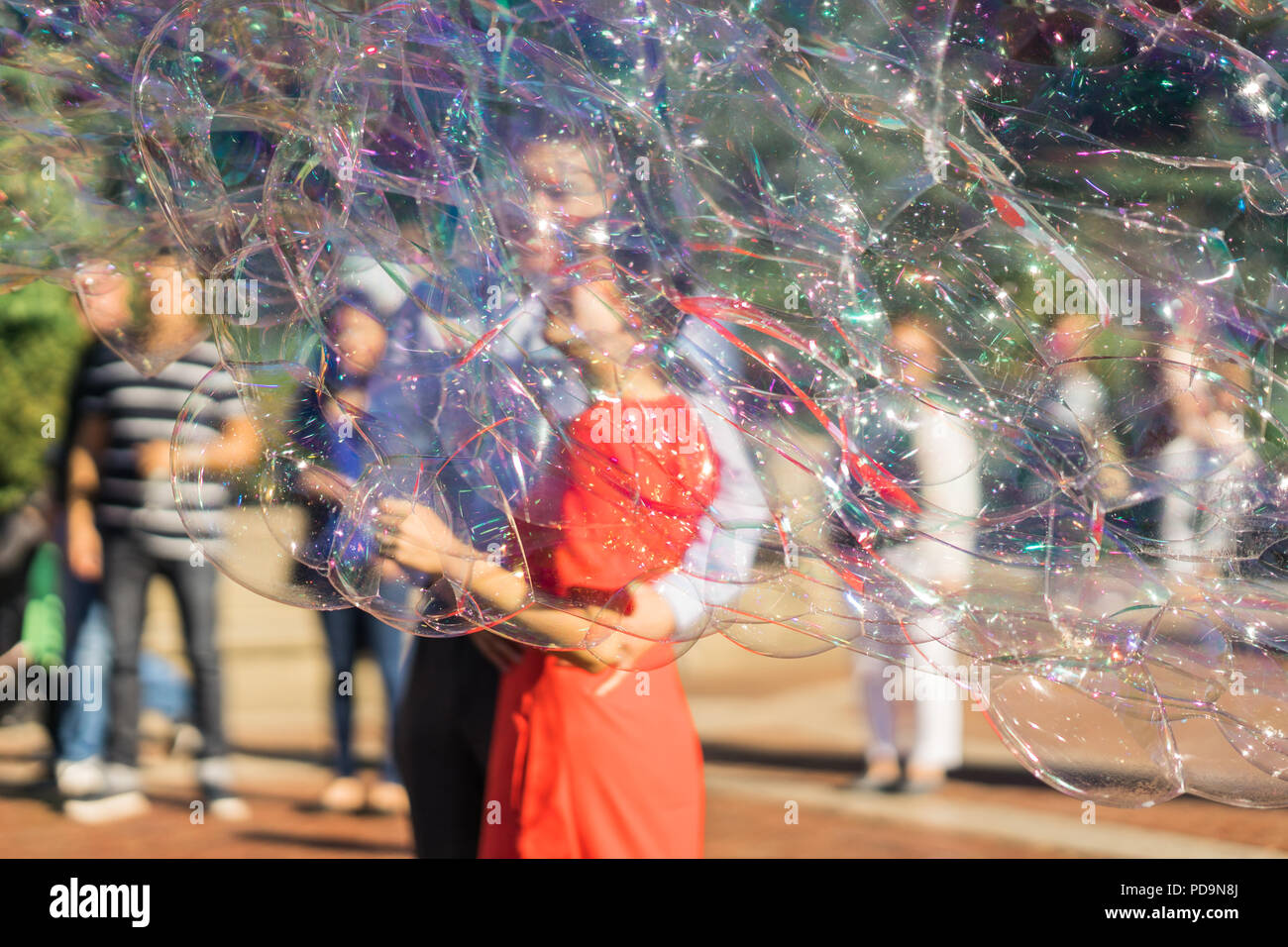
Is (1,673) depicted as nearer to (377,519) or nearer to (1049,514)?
(377,519)

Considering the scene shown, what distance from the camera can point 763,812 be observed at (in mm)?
4559

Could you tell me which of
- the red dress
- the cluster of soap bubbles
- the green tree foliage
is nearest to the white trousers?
the red dress

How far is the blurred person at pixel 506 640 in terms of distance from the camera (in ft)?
5.55

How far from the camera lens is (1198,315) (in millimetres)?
1791

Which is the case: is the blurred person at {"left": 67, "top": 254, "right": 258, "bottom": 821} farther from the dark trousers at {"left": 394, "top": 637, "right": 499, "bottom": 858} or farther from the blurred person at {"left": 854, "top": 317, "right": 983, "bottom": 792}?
the blurred person at {"left": 854, "top": 317, "right": 983, "bottom": 792}

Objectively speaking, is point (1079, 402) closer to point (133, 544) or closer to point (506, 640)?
point (506, 640)

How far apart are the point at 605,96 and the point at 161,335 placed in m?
1.02

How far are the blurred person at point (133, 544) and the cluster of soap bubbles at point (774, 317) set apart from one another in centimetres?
211

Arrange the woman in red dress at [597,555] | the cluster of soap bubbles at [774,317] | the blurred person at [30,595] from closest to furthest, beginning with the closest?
the cluster of soap bubbles at [774,317], the woman in red dress at [597,555], the blurred person at [30,595]

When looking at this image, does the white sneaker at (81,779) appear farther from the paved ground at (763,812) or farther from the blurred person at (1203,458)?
the blurred person at (1203,458)

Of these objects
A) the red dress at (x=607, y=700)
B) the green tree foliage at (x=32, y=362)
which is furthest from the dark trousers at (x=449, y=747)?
the green tree foliage at (x=32, y=362)

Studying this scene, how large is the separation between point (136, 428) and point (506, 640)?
89.1 inches
